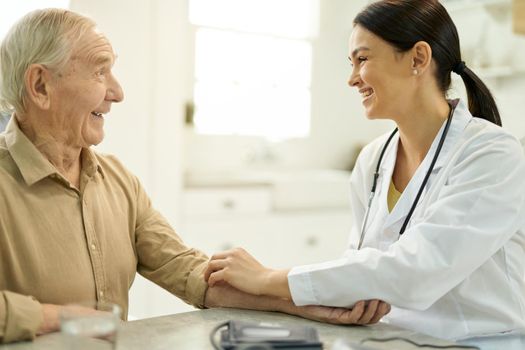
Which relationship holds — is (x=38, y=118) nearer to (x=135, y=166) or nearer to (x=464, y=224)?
(x=464, y=224)

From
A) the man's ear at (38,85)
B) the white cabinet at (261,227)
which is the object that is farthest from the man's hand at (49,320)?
the white cabinet at (261,227)

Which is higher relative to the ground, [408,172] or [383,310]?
[408,172]

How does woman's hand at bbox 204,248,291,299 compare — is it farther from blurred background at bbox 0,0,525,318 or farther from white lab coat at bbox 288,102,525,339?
blurred background at bbox 0,0,525,318

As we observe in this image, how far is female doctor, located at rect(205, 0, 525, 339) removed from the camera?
1374 millimetres

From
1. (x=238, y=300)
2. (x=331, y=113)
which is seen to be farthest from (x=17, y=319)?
(x=331, y=113)

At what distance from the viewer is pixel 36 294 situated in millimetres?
1366

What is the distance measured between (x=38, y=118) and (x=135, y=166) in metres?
1.94

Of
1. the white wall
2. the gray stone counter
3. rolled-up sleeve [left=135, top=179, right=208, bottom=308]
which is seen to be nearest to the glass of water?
the gray stone counter

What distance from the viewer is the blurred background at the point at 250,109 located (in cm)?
341

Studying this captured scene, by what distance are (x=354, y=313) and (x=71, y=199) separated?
70 cm

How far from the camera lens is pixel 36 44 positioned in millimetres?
1472

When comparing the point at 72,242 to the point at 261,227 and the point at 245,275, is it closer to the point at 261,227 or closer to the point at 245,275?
the point at 245,275

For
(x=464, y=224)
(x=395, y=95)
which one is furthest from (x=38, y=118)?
(x=464, y=224)

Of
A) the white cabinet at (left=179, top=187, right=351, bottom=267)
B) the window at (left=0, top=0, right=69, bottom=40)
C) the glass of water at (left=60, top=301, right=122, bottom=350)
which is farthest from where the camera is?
the white cabinet at (left=179, top=187, right=351, bottom=267)
